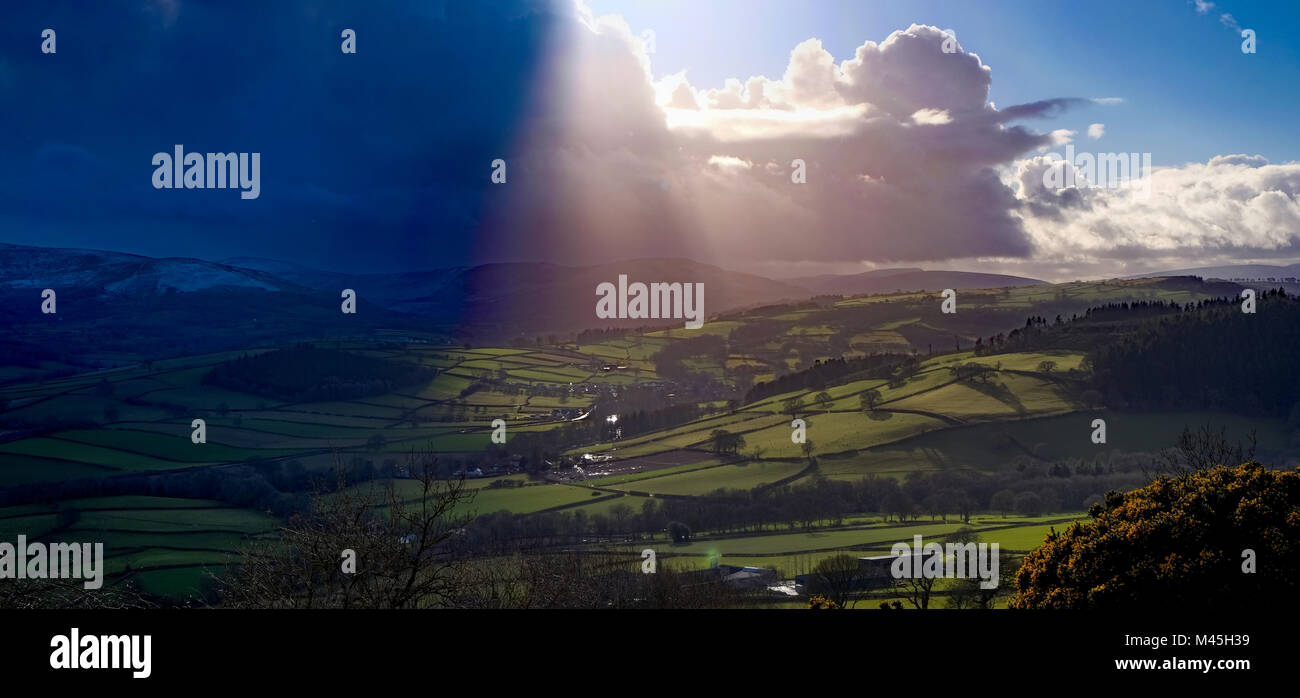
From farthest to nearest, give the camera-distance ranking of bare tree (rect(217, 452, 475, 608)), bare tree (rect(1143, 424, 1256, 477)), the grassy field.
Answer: the grassy field
bare tree (rect(1143, 424, 1256, 477))
bare tree (rect(217, 452, 475, 608))

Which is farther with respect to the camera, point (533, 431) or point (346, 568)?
point (533, 431)

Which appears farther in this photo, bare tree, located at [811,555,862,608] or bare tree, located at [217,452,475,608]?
bare tree, located at [811,555,862,608]

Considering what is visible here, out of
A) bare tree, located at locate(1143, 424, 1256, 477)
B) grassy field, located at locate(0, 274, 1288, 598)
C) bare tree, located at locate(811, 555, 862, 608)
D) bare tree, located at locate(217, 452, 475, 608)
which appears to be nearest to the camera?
bare tree, located at locate(217, 452, 475, 608)

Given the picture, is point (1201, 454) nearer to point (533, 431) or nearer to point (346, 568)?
point (346, 568)

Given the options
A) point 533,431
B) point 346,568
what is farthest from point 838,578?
point 533,431

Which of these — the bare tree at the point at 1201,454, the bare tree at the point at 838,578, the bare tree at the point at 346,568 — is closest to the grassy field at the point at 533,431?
the bare tree at the point at 838,578

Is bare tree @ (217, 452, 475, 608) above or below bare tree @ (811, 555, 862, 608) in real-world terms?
above

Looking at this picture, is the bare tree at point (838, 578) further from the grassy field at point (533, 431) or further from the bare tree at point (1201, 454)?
the bare tree at point (1201, 454)

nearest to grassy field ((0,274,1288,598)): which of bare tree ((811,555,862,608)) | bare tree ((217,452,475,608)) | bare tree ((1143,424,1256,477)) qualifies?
bare tree ((811,555,862,608))

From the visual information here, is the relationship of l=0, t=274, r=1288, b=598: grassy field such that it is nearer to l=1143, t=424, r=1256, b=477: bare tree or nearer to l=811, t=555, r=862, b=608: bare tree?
l=811, t=555, r=862, b=608: bare tree

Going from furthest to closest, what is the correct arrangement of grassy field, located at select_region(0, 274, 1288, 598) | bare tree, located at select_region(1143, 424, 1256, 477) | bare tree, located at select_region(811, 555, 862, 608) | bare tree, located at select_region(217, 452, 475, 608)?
grassy field, located at select_region(0, 274, 1288, 598) → bare tree, located at select_region(811, 555, 862, 608) → bare tree, located at select_region(1143, 424, 1256, 477) → bare tree, located at select_region(217, 452, 475, 608)
